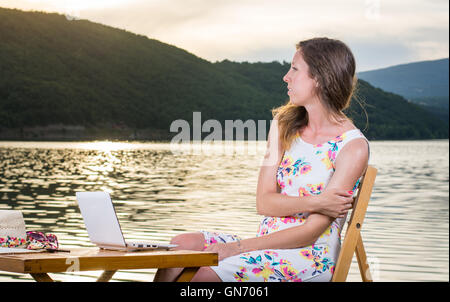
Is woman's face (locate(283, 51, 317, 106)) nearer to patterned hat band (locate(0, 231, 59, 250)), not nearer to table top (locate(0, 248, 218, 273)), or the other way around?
table top (locate(0, 248, 218, 273))

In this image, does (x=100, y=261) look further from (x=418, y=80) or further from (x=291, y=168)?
(x=418, y=80)

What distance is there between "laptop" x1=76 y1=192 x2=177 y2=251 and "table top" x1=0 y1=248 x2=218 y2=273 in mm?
54

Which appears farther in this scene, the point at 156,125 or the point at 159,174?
the point at 156,125

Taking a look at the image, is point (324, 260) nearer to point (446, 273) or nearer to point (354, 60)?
point (354, 60)

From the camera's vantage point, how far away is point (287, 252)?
7.77 feet

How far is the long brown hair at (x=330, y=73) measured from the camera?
97.7 inches

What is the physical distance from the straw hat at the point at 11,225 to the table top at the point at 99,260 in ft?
0.61

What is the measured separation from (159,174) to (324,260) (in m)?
23.9

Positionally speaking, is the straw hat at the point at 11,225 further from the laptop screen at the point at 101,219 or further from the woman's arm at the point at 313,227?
the woman's arm at the point at 313,227

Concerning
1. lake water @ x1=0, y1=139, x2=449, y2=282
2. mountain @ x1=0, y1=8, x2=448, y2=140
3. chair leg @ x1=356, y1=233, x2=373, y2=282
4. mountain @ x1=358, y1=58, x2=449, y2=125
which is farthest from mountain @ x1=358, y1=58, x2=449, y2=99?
chair leg @ x1=356, y1=233, x2=373, y2=282

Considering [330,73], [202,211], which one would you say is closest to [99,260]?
[330,73]

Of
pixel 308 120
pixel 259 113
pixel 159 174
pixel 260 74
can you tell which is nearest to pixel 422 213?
pixel 308 120

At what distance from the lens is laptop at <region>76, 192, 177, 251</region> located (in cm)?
217

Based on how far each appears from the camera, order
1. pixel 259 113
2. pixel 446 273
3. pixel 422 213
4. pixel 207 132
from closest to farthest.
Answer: pixel 446 273, pixel 422 213, pixel 259 113, pixel 207 132
